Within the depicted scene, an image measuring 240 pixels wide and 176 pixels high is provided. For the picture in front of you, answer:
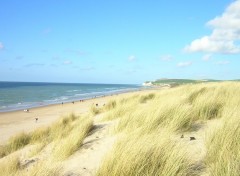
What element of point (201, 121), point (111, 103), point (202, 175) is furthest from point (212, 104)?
point (111, 103)

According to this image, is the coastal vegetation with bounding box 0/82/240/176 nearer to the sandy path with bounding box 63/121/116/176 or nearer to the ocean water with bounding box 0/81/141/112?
the sandy path with bounding box 63/121/116/176

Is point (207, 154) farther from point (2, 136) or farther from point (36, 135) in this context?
point (2, 136)

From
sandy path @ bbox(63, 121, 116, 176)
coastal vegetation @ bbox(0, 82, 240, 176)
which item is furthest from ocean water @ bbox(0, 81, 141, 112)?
coastal vegetation @ bbox(0, 82, 240, 176)

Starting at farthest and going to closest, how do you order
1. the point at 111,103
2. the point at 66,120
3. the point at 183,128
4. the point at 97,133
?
the point at 111,103 → the point at 66,120 → the point at 97,133 → the point at 183,128

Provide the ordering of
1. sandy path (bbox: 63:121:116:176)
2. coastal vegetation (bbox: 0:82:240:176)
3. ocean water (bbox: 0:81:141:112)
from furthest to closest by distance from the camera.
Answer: ocean water (bbox: 0:81:141:112), sandy path (bbox: 63:121:116:176), coastal vegetation (bbox: 0:82:240:176)

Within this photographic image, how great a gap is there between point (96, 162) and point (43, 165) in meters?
1.10

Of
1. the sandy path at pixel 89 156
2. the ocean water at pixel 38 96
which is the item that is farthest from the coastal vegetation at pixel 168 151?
the ocean water at pixel 38 96

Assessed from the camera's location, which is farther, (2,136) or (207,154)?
(2,136)

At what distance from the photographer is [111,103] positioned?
51.1 feet

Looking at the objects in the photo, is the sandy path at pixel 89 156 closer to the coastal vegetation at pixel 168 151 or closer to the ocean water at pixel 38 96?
the coastal vegetation at pixel 168 151

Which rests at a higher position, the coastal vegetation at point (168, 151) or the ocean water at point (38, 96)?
the coastal vegetation at point (168, 151)

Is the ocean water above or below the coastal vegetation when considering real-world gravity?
below

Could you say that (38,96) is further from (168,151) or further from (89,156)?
(168,151)

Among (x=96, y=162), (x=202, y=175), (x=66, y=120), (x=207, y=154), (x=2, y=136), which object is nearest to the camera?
(x=202, y=175)
